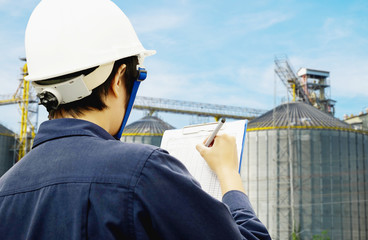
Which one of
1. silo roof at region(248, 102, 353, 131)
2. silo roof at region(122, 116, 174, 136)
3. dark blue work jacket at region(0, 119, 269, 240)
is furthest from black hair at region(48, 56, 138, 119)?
silo roof at region(122, 116, 174, 136)

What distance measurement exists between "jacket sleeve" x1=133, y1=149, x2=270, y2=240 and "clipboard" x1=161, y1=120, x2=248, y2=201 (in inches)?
26.1

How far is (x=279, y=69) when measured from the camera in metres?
33.2

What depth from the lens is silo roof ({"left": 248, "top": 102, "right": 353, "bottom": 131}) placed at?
90.9ft

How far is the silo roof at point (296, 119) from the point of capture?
27.7 meters

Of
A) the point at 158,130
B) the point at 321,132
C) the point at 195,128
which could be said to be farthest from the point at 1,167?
the point at 195,128

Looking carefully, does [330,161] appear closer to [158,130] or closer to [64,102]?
[158,130]

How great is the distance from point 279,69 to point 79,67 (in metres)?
32.6

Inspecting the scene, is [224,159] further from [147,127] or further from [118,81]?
[147,127]

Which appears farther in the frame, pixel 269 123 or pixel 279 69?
pixel 279 69

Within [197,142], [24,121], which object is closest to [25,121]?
[24,121]

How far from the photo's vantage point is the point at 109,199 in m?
1.25

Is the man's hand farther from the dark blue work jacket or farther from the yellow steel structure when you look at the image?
the yellow steel structure

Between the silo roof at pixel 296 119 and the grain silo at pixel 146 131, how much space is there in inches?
287

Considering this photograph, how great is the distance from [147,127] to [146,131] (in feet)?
2.35
